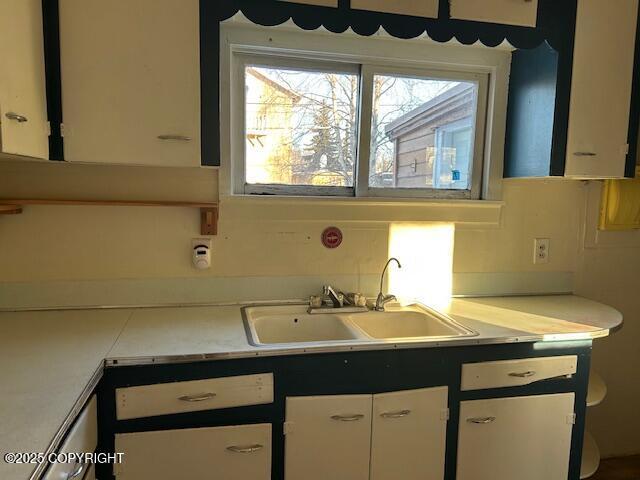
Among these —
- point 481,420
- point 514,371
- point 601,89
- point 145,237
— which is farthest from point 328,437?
point 601,89

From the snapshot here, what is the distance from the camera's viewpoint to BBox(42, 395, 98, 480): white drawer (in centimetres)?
95

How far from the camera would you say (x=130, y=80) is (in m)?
1.49

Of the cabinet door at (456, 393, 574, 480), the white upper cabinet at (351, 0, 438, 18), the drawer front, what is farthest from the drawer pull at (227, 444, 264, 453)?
the white upper cabinet at (351, 0, 438, 18)

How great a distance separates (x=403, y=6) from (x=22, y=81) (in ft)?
4.13

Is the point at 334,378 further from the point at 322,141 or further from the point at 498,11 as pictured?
the point at 498,11

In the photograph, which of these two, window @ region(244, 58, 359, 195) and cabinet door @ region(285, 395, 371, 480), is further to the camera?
window @ region(244, 58, 359, 195)

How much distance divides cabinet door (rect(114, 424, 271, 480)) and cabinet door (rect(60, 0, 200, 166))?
0.90 m

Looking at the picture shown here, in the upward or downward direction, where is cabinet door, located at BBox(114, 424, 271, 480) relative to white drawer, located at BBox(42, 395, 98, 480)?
downward

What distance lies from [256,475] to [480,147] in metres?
1.76

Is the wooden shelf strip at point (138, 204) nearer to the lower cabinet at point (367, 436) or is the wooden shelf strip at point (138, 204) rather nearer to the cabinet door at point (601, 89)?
the lower cabinet at point (367, 436)

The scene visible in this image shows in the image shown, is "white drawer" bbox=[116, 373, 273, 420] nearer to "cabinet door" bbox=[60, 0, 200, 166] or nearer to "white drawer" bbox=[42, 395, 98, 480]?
"white drawer" bbox=[42, 395, 98, 480]

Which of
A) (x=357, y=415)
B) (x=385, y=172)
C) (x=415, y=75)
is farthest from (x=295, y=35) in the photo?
(x=357, y=415)

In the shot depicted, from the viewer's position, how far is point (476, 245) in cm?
219

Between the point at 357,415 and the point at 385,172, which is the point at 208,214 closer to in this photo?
the point at 385,172
